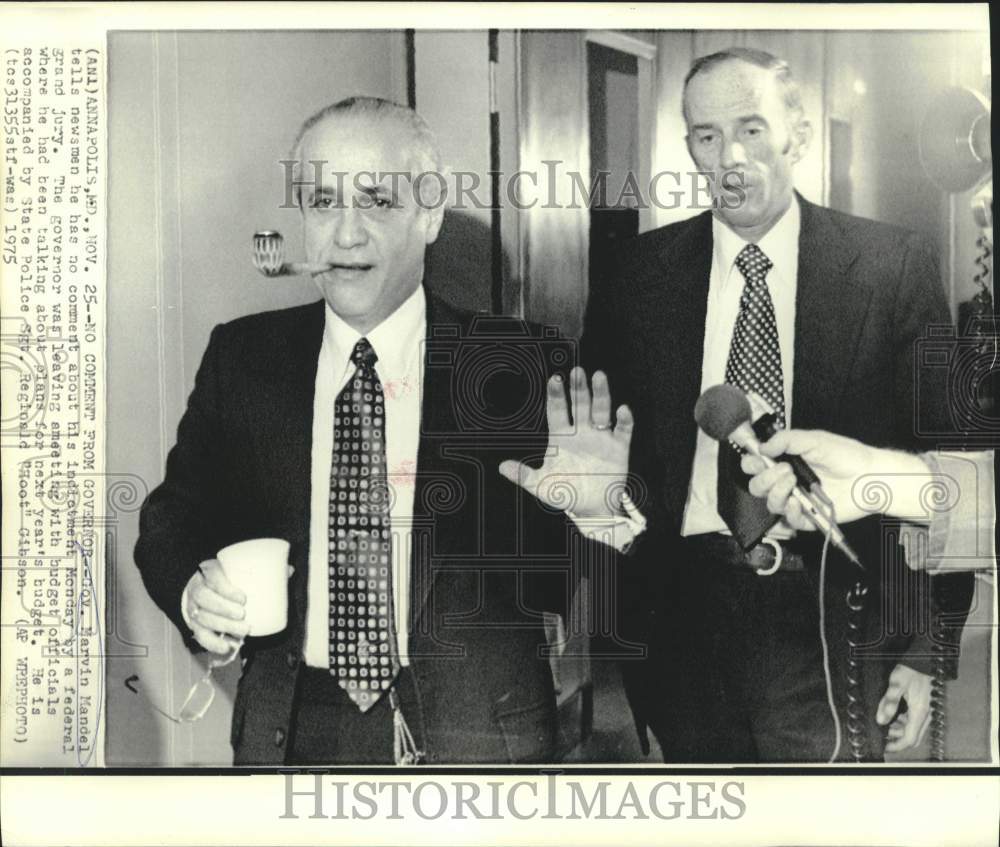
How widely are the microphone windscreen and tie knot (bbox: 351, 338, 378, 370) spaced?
0.51m

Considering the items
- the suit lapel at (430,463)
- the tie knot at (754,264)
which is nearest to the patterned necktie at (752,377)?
the tie knot at (754,264)

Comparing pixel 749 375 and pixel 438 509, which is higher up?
pixel 749 375

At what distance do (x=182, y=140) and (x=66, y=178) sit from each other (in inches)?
7.7

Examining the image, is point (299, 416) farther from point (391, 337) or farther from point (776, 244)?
point (776, 244)

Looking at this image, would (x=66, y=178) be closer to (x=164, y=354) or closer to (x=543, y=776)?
(x=164, y=354)

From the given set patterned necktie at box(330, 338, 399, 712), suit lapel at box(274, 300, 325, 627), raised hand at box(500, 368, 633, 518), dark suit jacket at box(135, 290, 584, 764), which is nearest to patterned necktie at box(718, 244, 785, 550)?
raised hand at box(500, 368, 633, 518)

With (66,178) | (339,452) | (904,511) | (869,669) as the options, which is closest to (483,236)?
(339,452)

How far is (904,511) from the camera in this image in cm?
201

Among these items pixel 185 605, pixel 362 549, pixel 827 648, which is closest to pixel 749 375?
pixel 827 648

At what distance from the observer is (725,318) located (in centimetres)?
200

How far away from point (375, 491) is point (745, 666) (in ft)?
2.11

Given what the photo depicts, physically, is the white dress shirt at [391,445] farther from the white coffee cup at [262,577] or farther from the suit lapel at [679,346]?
the suit lapel at [679,346]

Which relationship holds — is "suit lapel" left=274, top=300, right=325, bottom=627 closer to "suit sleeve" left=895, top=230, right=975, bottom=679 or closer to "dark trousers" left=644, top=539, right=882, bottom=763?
"dark trousers" left=644, top=539, right=882, bottom=763

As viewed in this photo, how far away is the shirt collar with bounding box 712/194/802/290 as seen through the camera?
1994mm
